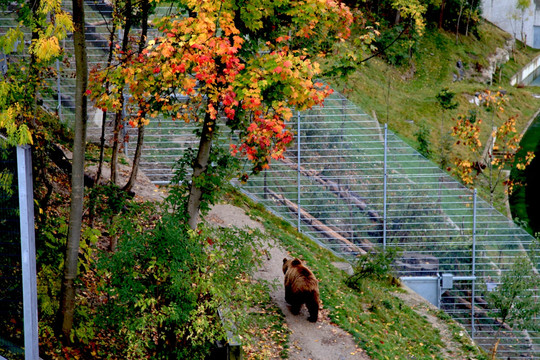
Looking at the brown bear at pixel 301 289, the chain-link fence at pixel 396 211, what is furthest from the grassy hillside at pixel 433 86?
the brown bear at pixel 301 289

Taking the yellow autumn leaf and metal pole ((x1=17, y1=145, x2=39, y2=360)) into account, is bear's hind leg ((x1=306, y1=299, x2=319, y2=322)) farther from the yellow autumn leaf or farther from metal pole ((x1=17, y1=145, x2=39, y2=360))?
the yellow autumn leaf

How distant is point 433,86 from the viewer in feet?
125

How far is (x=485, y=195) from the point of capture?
29.0 metres

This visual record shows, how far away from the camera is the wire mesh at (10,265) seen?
6.48m

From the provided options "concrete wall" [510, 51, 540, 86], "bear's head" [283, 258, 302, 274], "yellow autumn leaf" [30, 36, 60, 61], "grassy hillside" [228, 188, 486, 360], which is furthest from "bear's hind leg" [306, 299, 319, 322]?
"concrete wall" [510, 51, 540, 86]

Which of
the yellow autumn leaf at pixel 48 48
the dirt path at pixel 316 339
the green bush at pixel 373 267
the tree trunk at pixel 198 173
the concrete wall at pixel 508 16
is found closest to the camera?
the yellow autumn leaf at pixel 48 48

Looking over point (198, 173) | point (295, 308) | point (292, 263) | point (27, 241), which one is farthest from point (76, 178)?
point (295, 308)

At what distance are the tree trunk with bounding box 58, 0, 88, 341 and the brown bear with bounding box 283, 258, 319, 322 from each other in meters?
4.39

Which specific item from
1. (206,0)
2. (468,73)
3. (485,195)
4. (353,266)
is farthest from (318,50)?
(468,73)

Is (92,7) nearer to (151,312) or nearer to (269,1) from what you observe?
(269,1)

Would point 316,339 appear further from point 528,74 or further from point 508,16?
point 508,16

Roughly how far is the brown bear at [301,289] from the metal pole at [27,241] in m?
5.82

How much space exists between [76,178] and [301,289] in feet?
16.4

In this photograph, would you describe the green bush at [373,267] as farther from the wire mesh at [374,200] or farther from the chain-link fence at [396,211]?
the wire mesh at [374,200]
